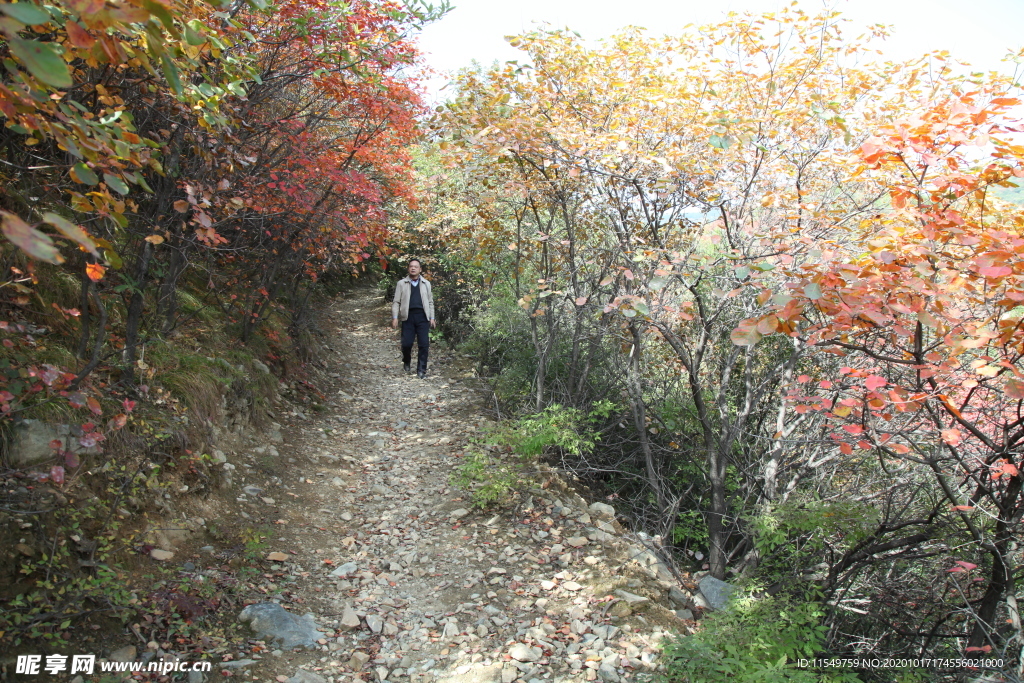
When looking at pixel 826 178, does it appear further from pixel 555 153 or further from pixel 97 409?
pixel 97 409

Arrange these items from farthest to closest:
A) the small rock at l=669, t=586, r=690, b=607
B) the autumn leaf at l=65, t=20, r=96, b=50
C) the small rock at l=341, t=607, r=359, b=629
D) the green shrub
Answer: the small rock at l=669, t=586, r=690, b=607 → the small rock at l=341, t=607, r=359, b=629 → the green shrub → the autumn leaf at l=65, t=20, r=96, b=50

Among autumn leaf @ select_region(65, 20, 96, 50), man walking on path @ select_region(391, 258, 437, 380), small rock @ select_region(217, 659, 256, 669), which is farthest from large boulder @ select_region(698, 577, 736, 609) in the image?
autumn leaf @ select_region(65, 20, 96, 50)

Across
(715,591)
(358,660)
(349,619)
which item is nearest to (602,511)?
(715,591)

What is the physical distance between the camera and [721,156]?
5.06 metres

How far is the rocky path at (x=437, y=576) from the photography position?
12.4ft

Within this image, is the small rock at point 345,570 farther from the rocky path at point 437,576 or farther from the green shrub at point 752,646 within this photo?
the green shrub at point 752,646

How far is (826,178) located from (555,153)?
261 cm

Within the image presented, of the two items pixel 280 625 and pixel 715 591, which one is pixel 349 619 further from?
pixel 715 591

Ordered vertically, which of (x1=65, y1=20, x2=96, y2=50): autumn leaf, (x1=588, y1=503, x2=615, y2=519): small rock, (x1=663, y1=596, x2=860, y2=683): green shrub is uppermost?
(x1=65, y1=20, x2=96, y2=50): autumn leaf

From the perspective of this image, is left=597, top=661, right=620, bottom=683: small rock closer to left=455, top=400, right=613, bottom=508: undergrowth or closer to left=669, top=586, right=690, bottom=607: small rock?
left=669, top=586, right=690, bottom=607: small rock

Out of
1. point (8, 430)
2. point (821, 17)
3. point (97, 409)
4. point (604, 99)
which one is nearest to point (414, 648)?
point (97, 409)

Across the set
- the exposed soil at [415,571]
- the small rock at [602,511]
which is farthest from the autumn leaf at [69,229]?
the small rock at [602,511]

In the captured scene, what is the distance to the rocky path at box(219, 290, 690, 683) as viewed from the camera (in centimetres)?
378

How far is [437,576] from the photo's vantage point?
4688 mm
